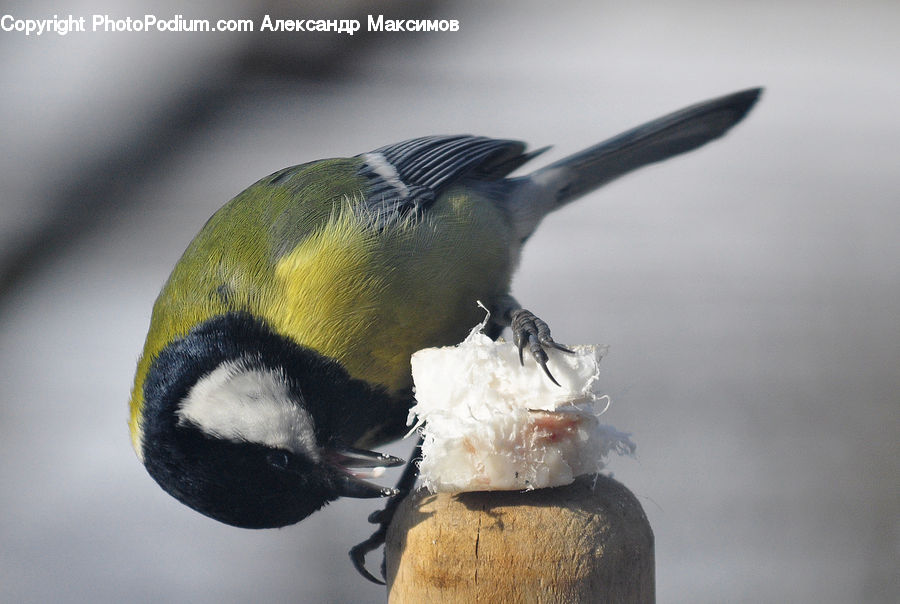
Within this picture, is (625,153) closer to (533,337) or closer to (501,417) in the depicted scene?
(533,337)

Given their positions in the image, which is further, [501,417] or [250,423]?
[250,423]

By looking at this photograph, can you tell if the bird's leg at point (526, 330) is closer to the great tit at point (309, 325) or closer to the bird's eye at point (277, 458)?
the great tit at point (309, 325)

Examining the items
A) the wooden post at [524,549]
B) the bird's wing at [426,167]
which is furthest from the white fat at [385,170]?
the wooden post at [524,549]

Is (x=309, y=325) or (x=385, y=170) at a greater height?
(x=385, y=170)

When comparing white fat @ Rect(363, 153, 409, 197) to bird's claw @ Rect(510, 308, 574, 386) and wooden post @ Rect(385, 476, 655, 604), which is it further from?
wooden post @ Rect(385, 476, 655, 604)

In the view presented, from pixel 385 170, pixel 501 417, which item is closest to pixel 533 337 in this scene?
pixel 501 417

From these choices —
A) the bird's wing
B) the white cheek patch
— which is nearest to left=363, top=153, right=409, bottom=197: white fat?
the bird's wing

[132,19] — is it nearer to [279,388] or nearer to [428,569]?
[279,388]
